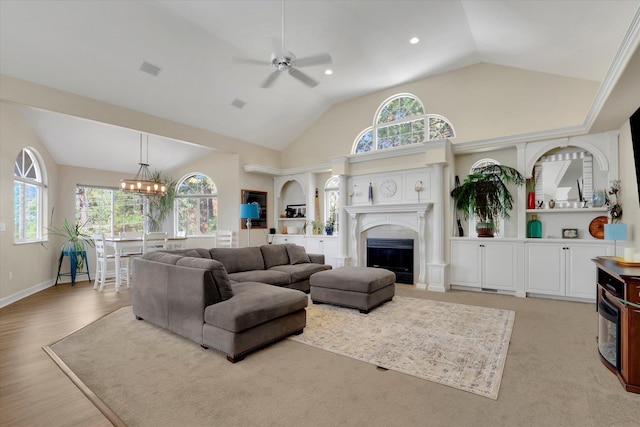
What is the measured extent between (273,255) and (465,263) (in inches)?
138

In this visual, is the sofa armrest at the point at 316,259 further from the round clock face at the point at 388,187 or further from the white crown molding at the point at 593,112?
the white crown molding at the point at 593,112

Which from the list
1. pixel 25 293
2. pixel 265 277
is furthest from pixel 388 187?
pixel 25 293

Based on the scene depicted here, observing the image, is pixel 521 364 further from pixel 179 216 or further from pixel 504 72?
pixel 179 216

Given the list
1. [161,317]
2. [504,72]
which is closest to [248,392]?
[161,317]

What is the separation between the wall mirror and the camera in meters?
4.88

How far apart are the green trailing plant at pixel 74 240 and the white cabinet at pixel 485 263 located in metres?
7.52

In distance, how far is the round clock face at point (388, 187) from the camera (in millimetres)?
6281

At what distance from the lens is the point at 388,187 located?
6.34 metres

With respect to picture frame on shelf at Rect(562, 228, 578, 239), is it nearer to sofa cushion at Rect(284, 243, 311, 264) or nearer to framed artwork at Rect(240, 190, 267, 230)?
sofa cushion at Rect(284, 243, 311, 264)

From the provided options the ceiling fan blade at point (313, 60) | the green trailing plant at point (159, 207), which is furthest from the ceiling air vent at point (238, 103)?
the ceiling fan blade at point (313, 60)

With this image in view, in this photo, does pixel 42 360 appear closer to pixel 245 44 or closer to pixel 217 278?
pixel 217 278

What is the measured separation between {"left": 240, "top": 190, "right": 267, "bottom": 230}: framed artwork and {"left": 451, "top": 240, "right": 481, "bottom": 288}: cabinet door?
4598 millimetres

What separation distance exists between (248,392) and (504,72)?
635cm

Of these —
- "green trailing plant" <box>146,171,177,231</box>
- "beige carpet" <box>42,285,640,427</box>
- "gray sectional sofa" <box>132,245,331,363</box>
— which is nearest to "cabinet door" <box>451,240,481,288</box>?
"beige carpet" <box>42,285,640,427</box>
